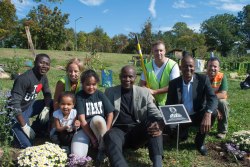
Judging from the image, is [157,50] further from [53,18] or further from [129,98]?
[53,18]

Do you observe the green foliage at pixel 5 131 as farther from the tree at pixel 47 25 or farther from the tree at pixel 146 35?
the tree at pixel 47 25

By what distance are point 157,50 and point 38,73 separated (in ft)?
6.14

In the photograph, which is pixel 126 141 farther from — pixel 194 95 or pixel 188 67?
pixel 188 67

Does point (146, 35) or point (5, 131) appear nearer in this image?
point (5, 131)

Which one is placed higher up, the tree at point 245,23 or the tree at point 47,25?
the tree at point 245,23

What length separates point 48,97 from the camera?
489 centimetres

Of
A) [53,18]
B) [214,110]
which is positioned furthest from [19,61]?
[53,18]

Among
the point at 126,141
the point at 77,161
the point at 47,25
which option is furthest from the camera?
the point at 47,25

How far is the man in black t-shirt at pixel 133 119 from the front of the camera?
3.68 metres

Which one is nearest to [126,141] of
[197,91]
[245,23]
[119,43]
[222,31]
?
[197,91]

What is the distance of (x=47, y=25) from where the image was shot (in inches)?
1500

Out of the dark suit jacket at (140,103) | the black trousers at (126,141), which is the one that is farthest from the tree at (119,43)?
the black trousers at (126,141)

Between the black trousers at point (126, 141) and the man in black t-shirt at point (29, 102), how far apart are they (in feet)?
4.18

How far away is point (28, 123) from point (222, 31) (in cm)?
7687
